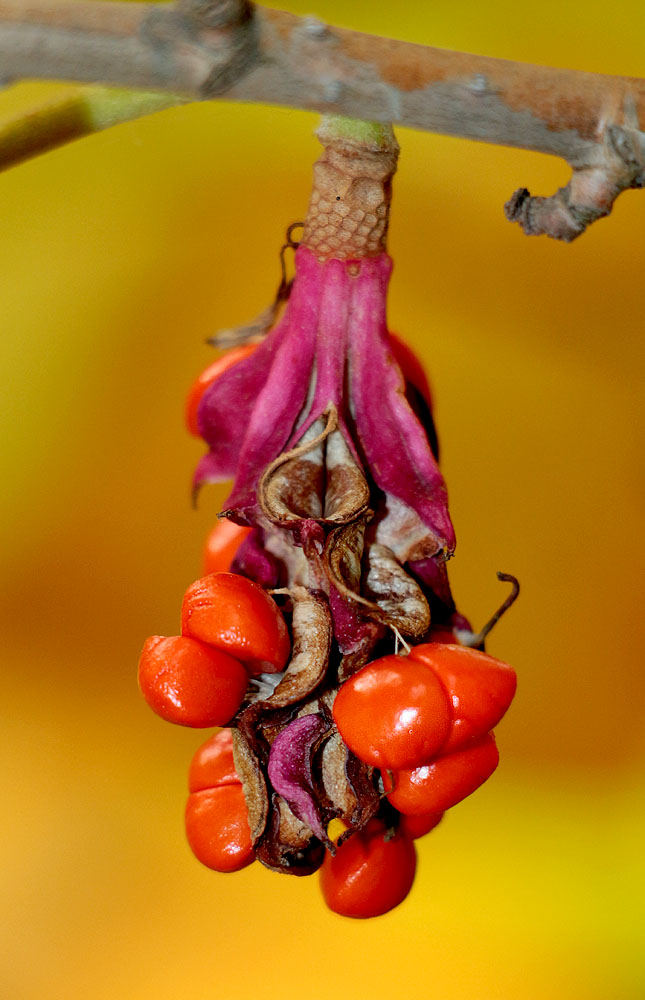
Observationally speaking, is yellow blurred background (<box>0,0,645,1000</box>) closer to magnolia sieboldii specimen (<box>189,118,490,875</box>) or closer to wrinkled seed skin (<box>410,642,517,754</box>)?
magnolia sieboldii specimen (<box>189,118,490,875</box>)

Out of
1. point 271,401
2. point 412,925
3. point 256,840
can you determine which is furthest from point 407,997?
point 271,401

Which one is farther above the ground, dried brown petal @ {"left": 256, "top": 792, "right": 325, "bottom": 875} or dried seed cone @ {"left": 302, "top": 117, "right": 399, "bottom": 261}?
dried seed cone @ {"left": 302, "top": 117, "right": 399, "bottom": 261}

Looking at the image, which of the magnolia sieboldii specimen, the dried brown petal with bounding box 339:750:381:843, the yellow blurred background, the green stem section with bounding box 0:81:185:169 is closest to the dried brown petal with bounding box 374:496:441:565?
the magnolia sieboldii specimen

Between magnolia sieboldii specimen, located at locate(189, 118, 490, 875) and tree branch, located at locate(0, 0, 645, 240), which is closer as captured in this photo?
tree branch, located at locate(0, 0, 645, 240)

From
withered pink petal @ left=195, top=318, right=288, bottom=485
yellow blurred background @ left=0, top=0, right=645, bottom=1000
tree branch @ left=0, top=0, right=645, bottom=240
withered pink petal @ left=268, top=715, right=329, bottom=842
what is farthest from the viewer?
yellow blurred background @ left=0, top=0, right=645, bottom=1000

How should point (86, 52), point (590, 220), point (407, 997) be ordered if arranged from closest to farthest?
point (86, 52)
point (590, 220)
point (407, 997)

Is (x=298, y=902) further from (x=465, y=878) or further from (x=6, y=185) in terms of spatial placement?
(x=6, y=185)

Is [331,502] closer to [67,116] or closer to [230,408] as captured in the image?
[230,408]
